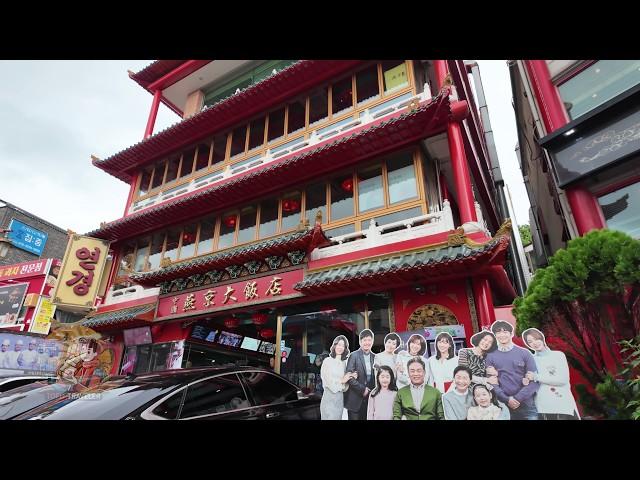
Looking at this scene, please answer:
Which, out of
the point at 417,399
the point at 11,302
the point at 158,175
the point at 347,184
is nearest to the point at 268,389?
the point at 417,399

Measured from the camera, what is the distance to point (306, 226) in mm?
8836

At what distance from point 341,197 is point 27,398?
24.5 ft

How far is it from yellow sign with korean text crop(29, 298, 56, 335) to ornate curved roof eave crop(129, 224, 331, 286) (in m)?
11.8

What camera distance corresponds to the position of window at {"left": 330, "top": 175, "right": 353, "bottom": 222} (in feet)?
31.2

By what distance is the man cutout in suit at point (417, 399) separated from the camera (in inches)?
148

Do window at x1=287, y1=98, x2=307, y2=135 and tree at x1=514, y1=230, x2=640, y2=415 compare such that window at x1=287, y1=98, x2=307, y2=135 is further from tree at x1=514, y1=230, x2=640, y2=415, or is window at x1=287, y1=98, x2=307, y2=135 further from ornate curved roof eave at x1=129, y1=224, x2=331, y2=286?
tree at x1=514, y1=230, x2=640, y2=415

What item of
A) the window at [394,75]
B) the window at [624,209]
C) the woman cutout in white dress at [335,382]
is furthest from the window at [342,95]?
the woman cutout in white dress at [335,382]

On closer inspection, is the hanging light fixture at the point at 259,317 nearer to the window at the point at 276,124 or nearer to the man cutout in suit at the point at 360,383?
the man cutout in suit at the point at 360,383

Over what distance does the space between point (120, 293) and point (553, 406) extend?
43.1 ft

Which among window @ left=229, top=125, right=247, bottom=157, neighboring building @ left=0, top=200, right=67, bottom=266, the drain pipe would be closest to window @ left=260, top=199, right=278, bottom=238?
window @ left=229, top=125, right=247, bottom=157

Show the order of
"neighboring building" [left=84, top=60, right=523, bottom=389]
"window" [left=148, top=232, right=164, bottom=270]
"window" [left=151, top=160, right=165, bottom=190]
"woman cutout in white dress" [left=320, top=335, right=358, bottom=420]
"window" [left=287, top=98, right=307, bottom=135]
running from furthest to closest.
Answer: "window" [left=151, top=160, right=165, bottom=190] < "window" [left=148, top=232, right=164, bottom=270] < "window" [left=287, top=98, right=307, bottom=135] < "neighboring building" [left=84, top=60, right=523, bottom=389] < "woman cutout in white dress" [left=320, top=335, right=358, bottom=420]

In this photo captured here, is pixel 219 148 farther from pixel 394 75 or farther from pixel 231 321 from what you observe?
pixel 394 75

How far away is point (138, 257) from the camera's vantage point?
13617 mm

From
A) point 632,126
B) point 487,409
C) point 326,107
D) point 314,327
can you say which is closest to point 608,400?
point 487,409
